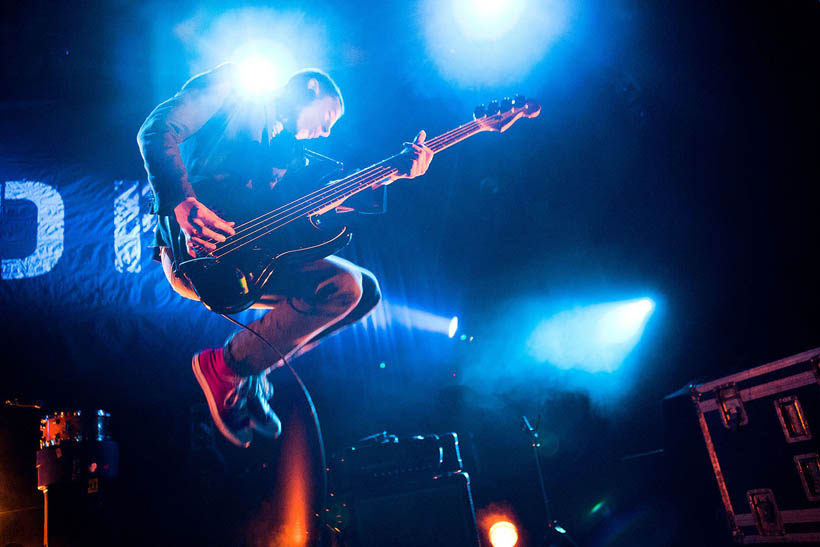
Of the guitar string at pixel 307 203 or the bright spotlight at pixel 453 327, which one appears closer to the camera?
the guitar string at pixel 307 203

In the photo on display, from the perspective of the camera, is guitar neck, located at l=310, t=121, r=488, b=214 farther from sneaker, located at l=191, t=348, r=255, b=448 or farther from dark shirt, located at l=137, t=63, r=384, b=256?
sneaker, located at l=191, t=348, r=255, b=448

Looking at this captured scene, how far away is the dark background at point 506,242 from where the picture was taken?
2.79 meters

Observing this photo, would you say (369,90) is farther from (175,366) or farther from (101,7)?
(175,366)

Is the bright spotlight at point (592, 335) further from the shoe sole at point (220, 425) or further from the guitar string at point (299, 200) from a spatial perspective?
the shoe sole at point (220, 425)

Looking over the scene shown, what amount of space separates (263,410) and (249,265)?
84 cm

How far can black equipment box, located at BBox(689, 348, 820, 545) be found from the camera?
8.16ft

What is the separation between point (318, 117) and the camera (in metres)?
3.09

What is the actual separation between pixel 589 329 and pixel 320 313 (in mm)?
2324

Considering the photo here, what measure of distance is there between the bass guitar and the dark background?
1.35 ft

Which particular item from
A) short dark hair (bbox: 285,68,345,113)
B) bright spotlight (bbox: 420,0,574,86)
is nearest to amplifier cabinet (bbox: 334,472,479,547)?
short dark hair (bbox: 285,68,345,113)

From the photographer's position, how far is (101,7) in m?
3.11

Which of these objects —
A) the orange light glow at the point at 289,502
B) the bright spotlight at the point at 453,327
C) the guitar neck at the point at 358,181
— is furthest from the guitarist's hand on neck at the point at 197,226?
the bright spotlight at the point at 453,327

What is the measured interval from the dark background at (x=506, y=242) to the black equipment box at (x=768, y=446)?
25cm

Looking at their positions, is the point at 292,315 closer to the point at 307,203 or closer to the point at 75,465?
the point at 307,203
